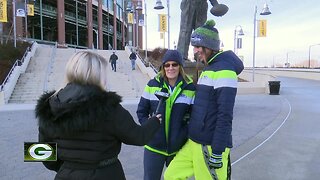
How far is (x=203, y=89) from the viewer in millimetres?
2893

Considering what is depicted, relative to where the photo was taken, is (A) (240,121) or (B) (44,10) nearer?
(A) (240,121)

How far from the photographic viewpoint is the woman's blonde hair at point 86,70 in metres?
2.11

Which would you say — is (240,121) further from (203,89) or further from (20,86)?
(20,86)

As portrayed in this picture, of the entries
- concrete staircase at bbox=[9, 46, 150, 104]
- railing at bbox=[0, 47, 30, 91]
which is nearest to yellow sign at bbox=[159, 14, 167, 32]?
concrete staircase at bbox=[9, 46, 150, 104]

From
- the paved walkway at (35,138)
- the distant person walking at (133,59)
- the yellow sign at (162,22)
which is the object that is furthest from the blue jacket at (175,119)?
the yellow sign at (162,22)

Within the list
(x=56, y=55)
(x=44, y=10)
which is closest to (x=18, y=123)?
(x=56, y=55)

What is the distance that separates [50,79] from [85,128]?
1922cm

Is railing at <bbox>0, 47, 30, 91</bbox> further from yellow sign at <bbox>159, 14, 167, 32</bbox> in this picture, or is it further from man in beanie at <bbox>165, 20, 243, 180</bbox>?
man in beanie at <bbox>165, 20, 243, 180</bbox>

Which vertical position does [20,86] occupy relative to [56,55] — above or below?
below

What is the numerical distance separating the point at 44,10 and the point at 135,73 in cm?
2433

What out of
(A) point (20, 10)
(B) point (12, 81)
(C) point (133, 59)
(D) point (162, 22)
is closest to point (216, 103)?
(B) point (12, 81)

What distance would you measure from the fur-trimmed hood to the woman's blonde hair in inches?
1.5

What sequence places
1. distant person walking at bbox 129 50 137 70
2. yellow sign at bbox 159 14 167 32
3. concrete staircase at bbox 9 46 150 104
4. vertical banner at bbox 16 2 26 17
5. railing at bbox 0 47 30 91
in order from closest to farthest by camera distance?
railing at bbox 0 47 30 91 → concrete staircase at bbox 9 46 150 104 → distant person walking at bbox 129 50 137 70 → vertical banner at bbox 16 2 26 17 → yellow sign at bbox 159 14 167 32

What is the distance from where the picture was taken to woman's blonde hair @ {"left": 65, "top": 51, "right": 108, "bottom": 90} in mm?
2107
